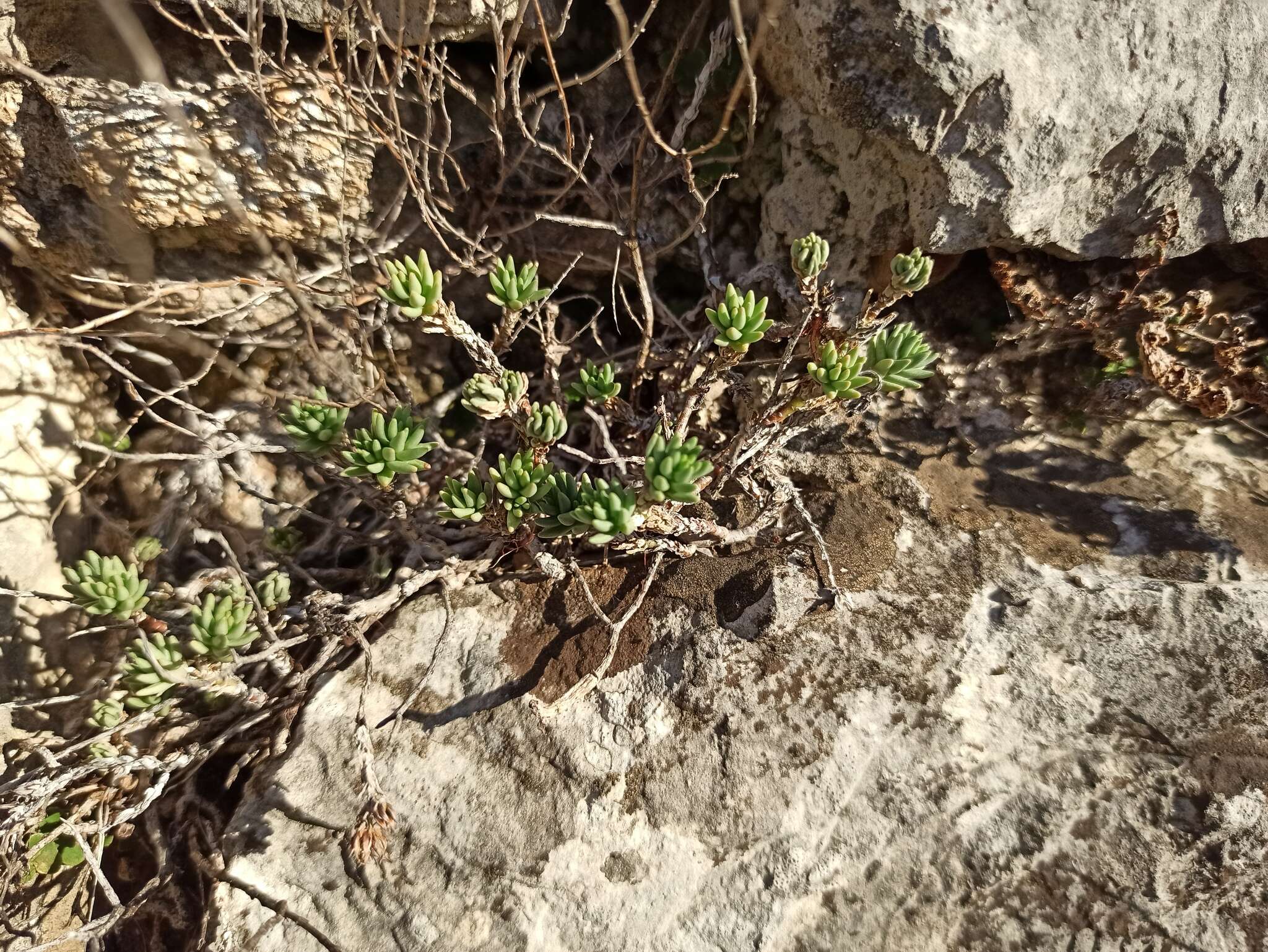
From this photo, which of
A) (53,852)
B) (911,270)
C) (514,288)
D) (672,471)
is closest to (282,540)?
(53,852)

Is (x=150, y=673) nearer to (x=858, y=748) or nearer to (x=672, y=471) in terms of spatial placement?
(x=672, y=471)

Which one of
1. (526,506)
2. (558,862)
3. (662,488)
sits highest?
(662,488)

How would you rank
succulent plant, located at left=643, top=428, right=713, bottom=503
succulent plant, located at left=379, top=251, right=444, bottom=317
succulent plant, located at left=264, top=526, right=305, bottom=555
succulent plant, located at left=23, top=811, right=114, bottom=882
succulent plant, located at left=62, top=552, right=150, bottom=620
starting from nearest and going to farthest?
succulent plant, located at left=643, top=428, right=713, bottom=503 < succulent plant, located at left=379, top=251, right=444, bottom=317 < succulent plant, located at left=62, top=552, right=150, bottom=620 < succulent plant, located at left=23, top=811, right=114, bottom=882 < succulent plant, located at left=264, top=526, right=305, bottom=555

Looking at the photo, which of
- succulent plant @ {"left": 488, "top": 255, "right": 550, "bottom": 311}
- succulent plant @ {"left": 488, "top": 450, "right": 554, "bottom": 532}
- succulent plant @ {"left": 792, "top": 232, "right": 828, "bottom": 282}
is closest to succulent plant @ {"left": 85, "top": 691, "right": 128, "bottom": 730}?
succulent plant @ {"left": 488, "top": 450, "right": 554, "bottom": 532}

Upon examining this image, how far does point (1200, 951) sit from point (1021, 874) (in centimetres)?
39

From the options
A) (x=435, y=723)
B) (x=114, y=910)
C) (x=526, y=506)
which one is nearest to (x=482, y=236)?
(x=526, y=506)

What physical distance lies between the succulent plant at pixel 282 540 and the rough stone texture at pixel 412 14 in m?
1.74

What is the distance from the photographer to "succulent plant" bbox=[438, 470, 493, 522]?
2154mm

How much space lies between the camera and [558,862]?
2049 mm

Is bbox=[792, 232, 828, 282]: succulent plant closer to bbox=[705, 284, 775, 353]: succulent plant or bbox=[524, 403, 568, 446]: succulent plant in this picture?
bbox=[705, 284, 775, 353]: succulent plant

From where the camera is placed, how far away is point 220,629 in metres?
2.16

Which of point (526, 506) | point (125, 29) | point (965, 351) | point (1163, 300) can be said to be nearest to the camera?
point (125, 29)

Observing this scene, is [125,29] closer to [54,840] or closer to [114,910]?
[114,910]

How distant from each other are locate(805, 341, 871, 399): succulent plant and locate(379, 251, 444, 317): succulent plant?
42.4 inches
